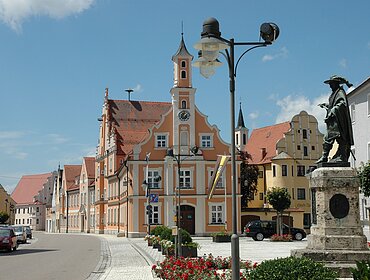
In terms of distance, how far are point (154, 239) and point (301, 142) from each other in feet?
116

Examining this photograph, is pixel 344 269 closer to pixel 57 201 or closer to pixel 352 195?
pixel 352 195

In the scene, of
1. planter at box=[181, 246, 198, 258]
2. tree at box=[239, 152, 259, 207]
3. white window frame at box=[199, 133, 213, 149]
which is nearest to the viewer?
planter at box=[181, 246, 198, 258]

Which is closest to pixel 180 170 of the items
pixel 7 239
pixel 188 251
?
pixel 7 239

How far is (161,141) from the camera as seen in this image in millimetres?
56625

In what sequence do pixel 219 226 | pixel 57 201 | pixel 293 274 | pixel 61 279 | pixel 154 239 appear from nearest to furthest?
pixel 293 274, pixel 61 279, pixel 154 239, pixel 219 226, pixel 57 201

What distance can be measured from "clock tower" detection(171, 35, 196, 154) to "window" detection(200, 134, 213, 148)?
108 cm

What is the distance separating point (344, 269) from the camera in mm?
14531

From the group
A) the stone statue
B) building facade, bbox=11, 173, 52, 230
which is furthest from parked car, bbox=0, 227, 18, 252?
building facade, bbox=11, 173, 52, 230

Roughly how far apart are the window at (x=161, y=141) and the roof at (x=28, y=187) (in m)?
78.0

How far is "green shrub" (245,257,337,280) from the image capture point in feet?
31.8

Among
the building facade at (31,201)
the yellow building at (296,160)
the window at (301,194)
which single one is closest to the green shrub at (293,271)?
the yellow building at (296,160)

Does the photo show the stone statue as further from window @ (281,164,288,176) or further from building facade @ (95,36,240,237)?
window @ (281,164,288,176)

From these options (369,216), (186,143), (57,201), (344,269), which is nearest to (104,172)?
(186,143)

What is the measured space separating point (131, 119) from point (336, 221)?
5500cm
